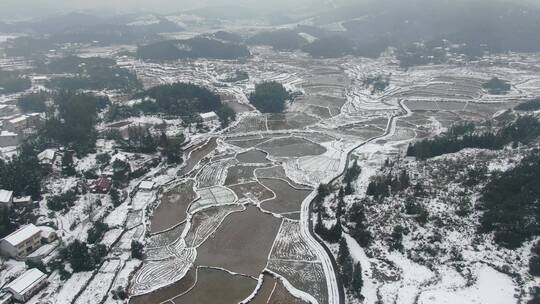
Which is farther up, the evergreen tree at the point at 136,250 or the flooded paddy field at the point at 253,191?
the evergreen tree at the point at 136,250

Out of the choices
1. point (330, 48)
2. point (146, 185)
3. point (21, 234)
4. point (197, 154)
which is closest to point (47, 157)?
point (146, 185)

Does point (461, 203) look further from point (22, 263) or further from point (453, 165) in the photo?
point (22, 263)

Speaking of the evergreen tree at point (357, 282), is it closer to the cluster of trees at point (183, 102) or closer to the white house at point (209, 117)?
the cluster of trees at point (183, 102)

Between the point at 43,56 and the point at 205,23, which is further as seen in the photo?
the point at 205,23

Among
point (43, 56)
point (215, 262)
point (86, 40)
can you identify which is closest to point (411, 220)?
point (215, 262)

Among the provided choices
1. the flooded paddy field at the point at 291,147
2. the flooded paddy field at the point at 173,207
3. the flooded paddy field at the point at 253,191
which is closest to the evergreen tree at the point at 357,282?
the flooded paddy field at the point at 253,191

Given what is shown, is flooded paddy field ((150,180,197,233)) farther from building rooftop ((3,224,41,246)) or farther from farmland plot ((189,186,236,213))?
building rooftop ((3,224,41,246))
